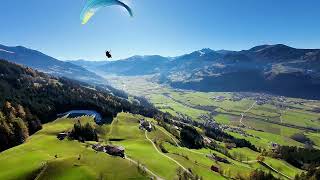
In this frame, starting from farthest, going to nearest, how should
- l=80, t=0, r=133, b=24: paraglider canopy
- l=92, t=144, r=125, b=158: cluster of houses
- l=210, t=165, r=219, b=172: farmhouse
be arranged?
1. l=210, t=165, r=219, b=172: farmhouse
2. l=92, t=144, r=125, b=158: cluster of houses
3. l=80, t=0, r=133, b=24: paraglider canopy

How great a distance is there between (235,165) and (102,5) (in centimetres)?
14387

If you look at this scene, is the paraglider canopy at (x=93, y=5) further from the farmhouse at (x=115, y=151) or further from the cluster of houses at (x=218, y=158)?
the cluster of houses at (x=218, y=158)

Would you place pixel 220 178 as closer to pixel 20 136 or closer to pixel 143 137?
pixel 143 137

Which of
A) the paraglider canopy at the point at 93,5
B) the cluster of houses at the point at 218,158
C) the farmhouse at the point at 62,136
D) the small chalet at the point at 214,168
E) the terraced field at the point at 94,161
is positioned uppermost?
the paraglider canopy at the point at 93,5

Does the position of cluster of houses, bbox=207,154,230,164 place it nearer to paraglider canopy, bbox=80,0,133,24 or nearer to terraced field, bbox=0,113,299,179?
terraced field, bbox=0,113,299,179

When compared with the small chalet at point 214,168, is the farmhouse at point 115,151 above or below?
above

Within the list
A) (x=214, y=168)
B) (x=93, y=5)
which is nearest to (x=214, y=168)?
(x=214, y=168)

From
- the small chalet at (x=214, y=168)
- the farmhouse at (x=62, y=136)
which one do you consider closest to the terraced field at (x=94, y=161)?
the farmhouse at (x=62, y=136)

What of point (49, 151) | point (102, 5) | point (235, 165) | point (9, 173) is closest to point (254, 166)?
point (235, 165)

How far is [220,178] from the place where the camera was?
138 meters

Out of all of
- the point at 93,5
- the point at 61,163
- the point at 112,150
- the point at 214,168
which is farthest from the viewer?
the point at 214,168

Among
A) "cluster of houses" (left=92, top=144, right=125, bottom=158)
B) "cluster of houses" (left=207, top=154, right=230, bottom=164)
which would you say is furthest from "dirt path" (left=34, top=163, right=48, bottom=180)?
"cluster of houses" (left=207, top=154, right=230, bottom=164)

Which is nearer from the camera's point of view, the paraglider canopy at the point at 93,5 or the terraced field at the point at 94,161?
the paraglider canopy at the point at 93,5

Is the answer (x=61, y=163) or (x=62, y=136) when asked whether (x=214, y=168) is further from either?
(x=61, y=163)
